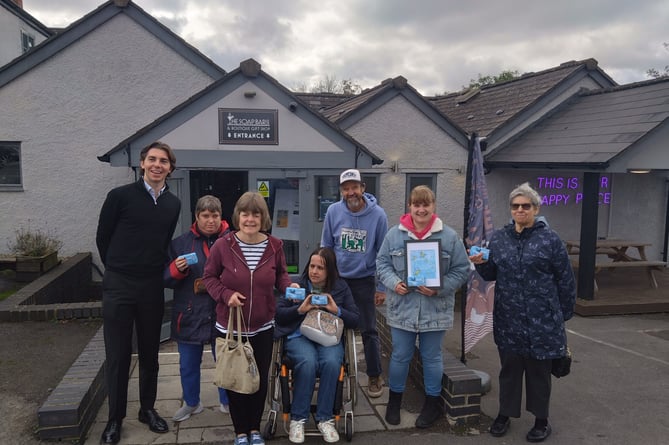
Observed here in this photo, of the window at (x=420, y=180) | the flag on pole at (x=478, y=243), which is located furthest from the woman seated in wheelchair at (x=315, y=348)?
the window at (x=420, y=180)

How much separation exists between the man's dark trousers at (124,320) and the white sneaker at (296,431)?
115 cm

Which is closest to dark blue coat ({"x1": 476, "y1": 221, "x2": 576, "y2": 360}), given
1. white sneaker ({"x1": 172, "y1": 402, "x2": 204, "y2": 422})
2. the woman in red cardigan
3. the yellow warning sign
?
the woman in red cardigan

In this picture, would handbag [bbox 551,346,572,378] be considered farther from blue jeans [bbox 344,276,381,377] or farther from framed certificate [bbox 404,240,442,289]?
blue jeans [bbox 344,276,381,377]

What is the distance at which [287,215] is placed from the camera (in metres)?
7.54

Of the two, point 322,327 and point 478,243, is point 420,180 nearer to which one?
point 478,243

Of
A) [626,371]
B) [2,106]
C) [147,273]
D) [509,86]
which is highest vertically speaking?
[509,86]

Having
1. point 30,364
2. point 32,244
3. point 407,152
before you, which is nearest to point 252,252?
point 30,364

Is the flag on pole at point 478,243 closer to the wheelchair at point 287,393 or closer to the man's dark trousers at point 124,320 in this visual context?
the wheelchair at point 287,393

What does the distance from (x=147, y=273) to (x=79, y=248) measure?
6201 mm

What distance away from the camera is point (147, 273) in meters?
3.46

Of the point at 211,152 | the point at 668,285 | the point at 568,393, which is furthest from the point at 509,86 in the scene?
the point at 568,393

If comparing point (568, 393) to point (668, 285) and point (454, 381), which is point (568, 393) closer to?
point (454, 381)

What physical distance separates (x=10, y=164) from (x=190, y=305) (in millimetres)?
6737

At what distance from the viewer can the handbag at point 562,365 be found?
3.62 m
